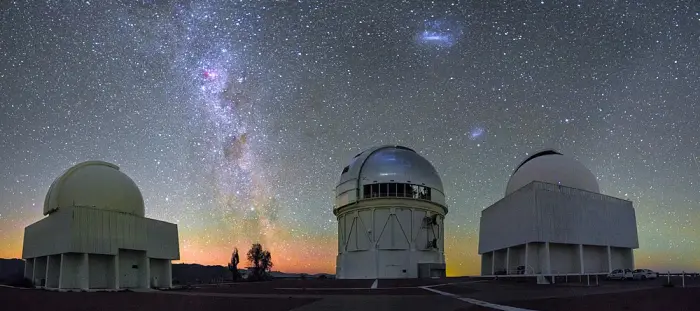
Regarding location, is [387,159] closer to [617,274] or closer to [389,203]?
[389,203]

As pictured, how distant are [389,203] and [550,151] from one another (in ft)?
51.6

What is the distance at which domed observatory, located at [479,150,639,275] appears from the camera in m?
34.9

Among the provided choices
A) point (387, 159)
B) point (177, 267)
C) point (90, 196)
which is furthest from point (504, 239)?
point (177, 267)

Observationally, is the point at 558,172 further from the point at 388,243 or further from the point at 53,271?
the point at 53,271

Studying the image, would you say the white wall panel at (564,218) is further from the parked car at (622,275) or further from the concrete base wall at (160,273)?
the concrete base wall at (160,273)

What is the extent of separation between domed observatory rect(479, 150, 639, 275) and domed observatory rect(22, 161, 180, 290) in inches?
1135

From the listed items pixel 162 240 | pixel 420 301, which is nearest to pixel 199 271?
pixel 162 240

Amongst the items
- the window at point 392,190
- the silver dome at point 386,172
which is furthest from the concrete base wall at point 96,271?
the window at point 392,190

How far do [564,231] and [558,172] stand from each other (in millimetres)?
7658

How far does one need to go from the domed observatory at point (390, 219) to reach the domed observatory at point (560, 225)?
5.94 m

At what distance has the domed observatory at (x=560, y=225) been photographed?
34.9 metres

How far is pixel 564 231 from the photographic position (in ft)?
116

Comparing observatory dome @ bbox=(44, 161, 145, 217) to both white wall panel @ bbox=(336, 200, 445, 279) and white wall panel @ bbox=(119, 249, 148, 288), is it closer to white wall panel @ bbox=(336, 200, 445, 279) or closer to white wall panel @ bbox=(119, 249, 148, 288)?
white wall panel @ bbox=(119, 249, 148, 288)

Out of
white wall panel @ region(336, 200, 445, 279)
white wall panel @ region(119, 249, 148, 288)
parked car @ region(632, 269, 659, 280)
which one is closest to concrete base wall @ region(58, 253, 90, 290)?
white wall panel @ region(119, 249, 148, 288)
